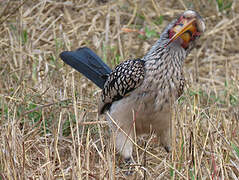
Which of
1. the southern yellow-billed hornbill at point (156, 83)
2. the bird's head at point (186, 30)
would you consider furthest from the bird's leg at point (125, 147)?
the bird's head at point (186, 30)

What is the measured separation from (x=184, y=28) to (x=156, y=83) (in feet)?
1.31

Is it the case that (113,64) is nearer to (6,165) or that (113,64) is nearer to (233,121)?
(233,121)

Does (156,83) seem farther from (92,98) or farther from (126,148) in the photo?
(92,98)

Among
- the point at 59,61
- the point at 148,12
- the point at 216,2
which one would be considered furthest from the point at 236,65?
the point at 59,61

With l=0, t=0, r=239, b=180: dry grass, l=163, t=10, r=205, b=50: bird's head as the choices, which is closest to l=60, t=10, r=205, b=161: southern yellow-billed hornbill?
l=163, t=10, r=205, b=50: bird's head

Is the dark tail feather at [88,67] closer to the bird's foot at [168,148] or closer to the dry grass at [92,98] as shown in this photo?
the dry grass at [92,98]

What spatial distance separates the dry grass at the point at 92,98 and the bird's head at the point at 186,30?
1.33 feet

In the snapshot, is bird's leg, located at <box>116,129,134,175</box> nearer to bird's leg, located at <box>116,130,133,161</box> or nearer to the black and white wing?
bird's leg, located at <box>116,130,133,161</box>

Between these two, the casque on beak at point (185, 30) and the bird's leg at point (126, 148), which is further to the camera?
the bird's leg at point (126, 148)

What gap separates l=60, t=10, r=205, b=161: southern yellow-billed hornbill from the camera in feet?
10.8

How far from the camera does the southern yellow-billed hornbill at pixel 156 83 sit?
3307 mm

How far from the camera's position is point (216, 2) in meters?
6.21

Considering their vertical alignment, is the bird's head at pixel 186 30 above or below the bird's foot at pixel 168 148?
above

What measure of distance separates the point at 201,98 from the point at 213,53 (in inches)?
75.8
